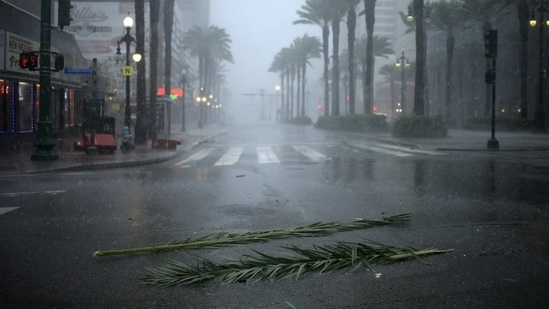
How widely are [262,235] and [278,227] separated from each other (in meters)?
0.72

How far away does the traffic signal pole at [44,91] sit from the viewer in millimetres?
15984

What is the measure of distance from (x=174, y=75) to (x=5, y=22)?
250 ft

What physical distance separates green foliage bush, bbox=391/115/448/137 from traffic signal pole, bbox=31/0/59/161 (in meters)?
21.7

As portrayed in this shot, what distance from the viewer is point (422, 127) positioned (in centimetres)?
3134

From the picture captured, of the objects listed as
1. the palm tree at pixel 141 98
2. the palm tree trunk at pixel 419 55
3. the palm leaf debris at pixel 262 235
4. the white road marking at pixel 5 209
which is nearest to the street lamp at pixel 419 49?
the palm tree trunk at pixel 419 55

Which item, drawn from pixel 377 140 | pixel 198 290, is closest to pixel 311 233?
pixel 198 290

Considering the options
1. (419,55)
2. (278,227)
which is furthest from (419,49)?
(278,227)

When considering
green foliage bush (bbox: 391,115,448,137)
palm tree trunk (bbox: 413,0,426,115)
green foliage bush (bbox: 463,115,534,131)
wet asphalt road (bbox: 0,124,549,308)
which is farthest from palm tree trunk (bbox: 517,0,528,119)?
wet asphalt road (bbox: 0,124,549,308)

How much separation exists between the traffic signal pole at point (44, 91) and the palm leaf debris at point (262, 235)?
12247 mm

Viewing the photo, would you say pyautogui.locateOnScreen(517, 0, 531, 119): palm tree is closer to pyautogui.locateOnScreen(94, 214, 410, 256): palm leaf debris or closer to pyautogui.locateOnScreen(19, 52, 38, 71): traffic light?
pyautogui.locateOnScreen(19, 52, 38, 71): traffic light

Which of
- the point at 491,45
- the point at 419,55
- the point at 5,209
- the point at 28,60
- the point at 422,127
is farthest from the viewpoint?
the point at 419,55

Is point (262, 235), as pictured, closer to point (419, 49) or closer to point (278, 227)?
point (278, 227)

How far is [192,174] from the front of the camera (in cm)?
1325

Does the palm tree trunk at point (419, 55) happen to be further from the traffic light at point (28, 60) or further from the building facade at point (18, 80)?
the traffic light at point (28, 60)
